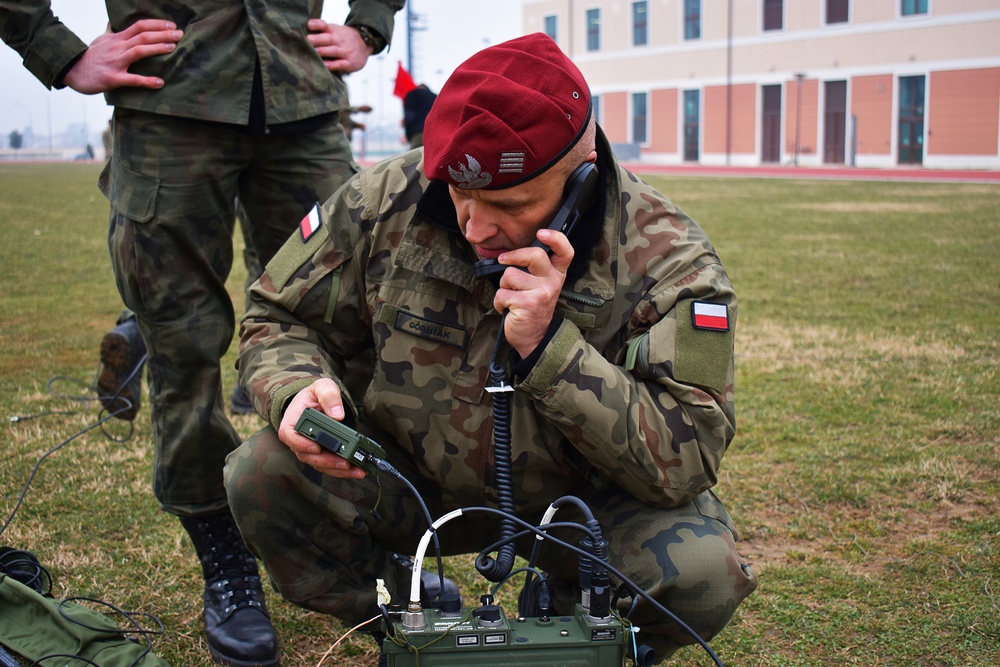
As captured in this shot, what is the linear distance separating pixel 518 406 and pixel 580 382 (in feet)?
0.86

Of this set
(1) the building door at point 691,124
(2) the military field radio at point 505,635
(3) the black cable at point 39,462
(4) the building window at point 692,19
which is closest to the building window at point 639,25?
(4) the building window at point 692,19

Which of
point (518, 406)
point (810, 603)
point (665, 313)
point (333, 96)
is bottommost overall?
point (810, 603)

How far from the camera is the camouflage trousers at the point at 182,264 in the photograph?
2670 mm

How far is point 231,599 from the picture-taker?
2.64 m

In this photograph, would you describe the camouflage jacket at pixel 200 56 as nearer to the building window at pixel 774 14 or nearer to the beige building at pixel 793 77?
the beige building at pixel 793 77

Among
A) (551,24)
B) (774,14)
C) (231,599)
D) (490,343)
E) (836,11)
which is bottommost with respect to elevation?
(231,599)

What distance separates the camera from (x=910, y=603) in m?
2.82

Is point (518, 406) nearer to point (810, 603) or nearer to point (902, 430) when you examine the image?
point (810, 603)

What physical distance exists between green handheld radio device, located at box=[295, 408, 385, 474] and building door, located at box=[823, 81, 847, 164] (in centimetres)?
4563

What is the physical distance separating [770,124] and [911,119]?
714 centimetres

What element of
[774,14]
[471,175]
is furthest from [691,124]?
[471,175]

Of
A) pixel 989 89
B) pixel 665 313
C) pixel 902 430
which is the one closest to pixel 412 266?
pixel 665 313

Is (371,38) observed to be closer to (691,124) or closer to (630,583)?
(630,583)

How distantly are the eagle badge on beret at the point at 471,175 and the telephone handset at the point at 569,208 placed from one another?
0.53 feet
